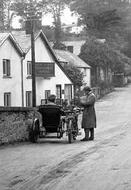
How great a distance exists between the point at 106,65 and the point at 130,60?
21.3 meters

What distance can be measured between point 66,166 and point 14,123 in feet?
17.8

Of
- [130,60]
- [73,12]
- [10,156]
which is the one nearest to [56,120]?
[10,156]

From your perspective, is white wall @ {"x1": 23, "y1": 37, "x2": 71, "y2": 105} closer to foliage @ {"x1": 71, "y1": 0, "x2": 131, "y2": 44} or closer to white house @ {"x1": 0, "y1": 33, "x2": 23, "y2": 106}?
white house @ {"x1": 0, "y1": 33, "x2": 23, "y2": 106}

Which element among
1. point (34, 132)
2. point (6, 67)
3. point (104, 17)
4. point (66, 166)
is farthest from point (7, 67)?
point (104, 17)

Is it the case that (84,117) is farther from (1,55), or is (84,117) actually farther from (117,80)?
(117,80)

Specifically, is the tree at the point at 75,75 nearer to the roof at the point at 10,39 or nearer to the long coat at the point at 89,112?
the roof at the point at 10,39

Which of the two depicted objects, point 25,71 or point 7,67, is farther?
point 25,71

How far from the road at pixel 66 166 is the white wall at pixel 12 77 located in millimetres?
21472

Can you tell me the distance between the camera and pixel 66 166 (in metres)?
10.5

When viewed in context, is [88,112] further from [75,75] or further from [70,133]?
[75,75]

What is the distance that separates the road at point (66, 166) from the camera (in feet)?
28.1

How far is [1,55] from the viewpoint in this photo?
36781mm

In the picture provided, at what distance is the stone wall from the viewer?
15.2 meters

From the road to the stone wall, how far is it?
0.45m
